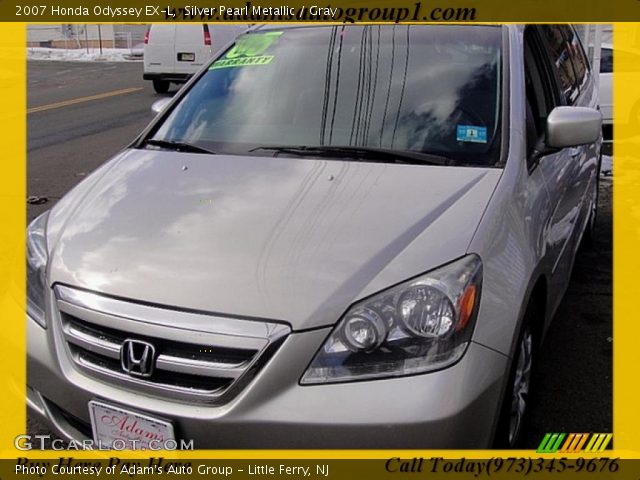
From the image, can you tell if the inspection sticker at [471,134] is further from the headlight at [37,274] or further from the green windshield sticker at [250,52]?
the headlight at [37,274]

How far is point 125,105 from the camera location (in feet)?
43.8

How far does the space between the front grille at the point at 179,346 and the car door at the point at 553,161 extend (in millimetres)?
1426

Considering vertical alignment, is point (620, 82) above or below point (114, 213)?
above

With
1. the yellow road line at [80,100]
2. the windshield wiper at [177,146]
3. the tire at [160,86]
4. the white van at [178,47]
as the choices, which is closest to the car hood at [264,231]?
the windshield wiper at [177,146]

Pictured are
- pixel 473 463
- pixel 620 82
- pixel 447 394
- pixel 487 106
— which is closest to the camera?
pixel 447 394

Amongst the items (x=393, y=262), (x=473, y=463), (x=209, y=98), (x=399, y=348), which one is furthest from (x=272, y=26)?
(x=473, y=463)

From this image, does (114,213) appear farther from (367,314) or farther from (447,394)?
(447,394)

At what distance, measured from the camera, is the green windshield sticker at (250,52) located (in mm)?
3643

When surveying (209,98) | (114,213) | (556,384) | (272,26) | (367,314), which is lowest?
(556,384)

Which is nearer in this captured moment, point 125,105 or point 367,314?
point 367,314

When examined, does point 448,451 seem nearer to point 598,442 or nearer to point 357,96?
point 598,442

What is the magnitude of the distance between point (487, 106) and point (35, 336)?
203cm

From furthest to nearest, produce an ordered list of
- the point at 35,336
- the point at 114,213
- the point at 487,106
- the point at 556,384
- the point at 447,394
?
the point at 556,384 < the point at 487,106 < the point at 114,213 < the point at 35,336 < the point at 447,394

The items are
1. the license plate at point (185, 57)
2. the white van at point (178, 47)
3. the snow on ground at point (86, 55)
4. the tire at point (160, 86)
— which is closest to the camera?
the white van at point (178, 47)
